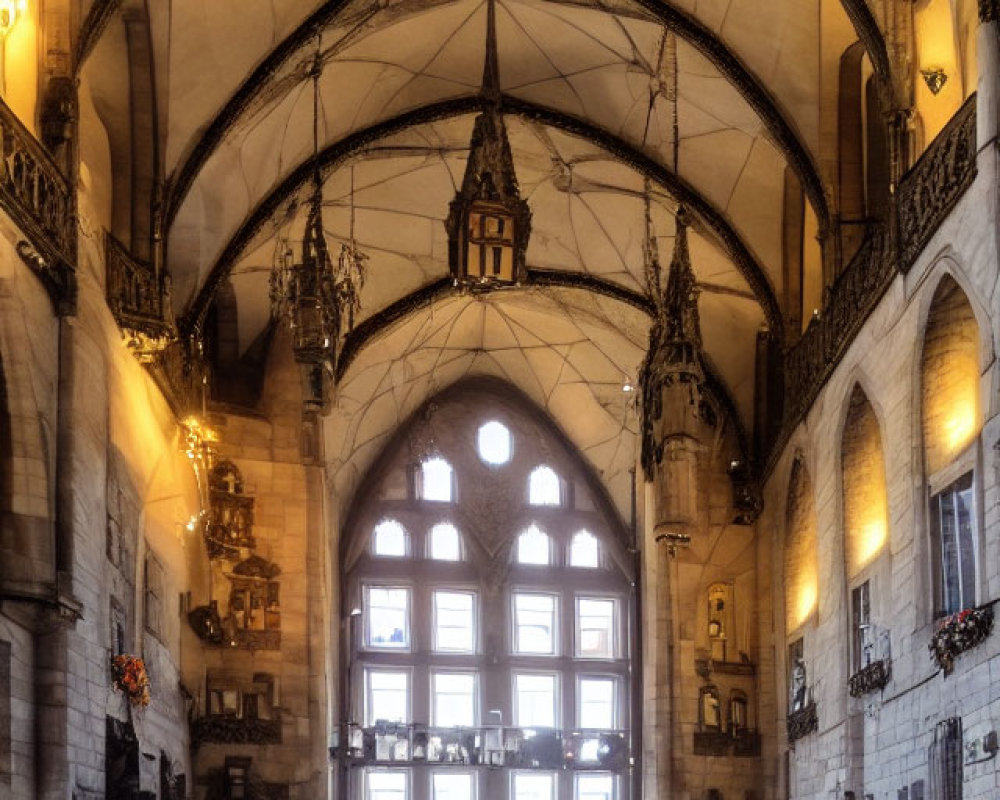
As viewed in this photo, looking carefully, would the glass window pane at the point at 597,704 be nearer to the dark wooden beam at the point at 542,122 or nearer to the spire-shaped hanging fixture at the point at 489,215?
the dark wooden beam at the point at 542,122

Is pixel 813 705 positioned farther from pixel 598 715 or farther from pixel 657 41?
pixel 598 715

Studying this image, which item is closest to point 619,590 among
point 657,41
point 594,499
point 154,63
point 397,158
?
point 594,499

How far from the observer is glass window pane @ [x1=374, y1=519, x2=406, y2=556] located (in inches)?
1519

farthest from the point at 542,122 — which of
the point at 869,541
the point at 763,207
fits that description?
the point at 869,541

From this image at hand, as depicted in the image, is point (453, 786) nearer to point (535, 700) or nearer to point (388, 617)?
point (535, 700)

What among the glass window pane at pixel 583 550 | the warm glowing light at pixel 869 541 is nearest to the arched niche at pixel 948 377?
the warm glowing light at pixel 869 541

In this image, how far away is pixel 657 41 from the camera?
27625 mm

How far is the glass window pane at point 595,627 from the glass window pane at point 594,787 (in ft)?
7.38

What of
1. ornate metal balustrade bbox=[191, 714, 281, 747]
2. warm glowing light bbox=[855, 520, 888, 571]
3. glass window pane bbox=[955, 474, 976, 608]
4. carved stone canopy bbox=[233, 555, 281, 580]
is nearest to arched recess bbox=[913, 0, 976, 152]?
glass window pane bbox=[955, 474, 976, 608]

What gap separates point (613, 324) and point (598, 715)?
792 centimetres

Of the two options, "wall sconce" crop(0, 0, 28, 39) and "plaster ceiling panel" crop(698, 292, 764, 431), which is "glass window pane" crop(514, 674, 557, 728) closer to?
"plaster ceiling panel" crop(698, 292, 764, 431)

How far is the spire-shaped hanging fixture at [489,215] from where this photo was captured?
837 inches

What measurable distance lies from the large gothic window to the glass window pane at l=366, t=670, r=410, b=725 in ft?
0.08

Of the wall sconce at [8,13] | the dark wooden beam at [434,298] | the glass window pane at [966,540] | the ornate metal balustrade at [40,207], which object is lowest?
the glass window pane at [966,540]
